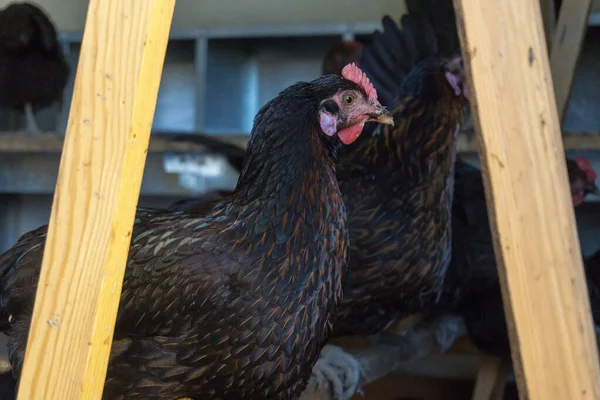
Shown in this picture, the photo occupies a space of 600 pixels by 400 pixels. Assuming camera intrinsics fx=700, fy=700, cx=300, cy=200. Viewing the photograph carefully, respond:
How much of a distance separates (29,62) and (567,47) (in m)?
2.86

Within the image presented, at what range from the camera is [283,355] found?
42.2 inches

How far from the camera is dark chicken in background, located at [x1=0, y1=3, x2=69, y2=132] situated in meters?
3.64

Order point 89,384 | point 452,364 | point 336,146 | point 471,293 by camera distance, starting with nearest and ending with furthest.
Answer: point 89,384, point 336,146, point 471,293, point 452,364

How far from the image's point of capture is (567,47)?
1952 mm

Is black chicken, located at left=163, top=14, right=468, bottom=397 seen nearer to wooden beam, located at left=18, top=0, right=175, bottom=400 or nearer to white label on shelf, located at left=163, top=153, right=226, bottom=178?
wooden beam, located at left=18, top=0, right=175, bottom=400

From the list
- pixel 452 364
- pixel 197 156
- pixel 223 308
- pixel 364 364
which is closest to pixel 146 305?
pixel 223 308

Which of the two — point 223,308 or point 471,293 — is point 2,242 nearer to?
point 471,293

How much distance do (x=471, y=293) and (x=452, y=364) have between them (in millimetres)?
883

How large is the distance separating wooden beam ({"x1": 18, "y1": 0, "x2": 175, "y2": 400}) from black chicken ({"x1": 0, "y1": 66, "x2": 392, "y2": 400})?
27 cm

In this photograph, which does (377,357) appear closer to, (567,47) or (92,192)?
(567,47)

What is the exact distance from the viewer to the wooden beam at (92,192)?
79cm

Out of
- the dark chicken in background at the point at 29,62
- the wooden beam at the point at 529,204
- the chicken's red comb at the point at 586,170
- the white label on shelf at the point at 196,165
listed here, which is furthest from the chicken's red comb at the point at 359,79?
the dark chicken in background at the point at 29,62

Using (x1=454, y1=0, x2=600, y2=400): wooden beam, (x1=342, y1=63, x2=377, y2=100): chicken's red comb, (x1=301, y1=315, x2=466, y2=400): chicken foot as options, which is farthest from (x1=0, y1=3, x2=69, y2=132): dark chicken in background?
(x1=454, y1=0, x2=600, y2=400): wooden beam

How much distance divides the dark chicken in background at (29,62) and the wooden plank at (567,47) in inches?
106
